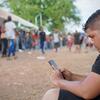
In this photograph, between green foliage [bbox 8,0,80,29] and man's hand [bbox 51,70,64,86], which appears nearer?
man's hand [bbox 51,70,64,86]

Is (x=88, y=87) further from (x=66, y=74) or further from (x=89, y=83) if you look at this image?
(x=66, y=74)

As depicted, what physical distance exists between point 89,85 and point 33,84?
21.8 feet

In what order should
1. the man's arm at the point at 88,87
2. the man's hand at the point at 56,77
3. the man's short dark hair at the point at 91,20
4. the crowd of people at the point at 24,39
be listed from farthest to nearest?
the crowd of people at the point at 24,39, the man's hand at the point at 56,77, the man's short dark hair at the point at 91,20, the man's arm at the point at 88,87


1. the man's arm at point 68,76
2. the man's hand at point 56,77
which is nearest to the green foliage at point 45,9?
the man's arm at point 68,76

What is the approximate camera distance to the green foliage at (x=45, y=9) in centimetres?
8194

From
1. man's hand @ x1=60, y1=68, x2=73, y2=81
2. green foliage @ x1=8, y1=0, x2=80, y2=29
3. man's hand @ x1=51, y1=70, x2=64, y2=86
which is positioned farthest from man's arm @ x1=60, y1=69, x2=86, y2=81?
green foliage @ x1=8, y1=0, x2=80, y2=29

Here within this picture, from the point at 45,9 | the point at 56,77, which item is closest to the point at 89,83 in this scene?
the point at 56,77

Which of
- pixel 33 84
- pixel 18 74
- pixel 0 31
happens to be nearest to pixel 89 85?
pixel 33 84

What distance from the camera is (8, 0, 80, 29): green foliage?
8194 cm

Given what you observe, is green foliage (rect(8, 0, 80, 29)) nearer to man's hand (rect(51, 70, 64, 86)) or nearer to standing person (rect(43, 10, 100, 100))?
man's hand (rect(51, 70, 64, 86))

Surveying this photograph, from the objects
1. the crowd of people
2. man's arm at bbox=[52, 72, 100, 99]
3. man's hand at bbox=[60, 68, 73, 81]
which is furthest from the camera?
the crowd of people

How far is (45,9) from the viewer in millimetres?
84500

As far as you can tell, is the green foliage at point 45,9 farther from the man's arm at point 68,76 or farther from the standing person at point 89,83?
the standing person at point 89,83

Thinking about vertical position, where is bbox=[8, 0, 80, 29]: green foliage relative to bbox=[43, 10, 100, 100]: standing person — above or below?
above
